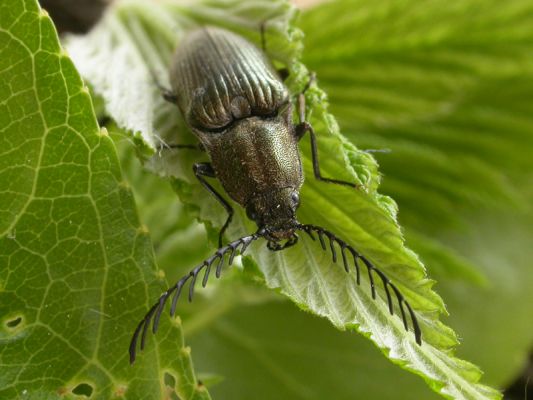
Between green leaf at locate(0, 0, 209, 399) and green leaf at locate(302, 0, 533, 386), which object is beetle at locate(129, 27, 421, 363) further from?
green leaf at locate(302, 0, 533, 386)

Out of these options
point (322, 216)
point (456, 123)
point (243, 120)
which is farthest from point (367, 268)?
point (456, 123)

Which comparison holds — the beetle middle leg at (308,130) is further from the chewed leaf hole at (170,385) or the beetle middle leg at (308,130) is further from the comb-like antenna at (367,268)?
the chewed leaf hole at (170,385)

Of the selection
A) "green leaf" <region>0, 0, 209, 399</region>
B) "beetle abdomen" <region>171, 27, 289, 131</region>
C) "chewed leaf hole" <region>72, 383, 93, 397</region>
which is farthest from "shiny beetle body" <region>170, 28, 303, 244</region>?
"chewed leaf hole" <region>72, 383, 93, 397</region>

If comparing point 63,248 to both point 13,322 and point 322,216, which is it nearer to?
point 13,322

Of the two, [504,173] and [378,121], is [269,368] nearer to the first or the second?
[378,121]

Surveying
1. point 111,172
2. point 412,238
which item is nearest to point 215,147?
point 111,172

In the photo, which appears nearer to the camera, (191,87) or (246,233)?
(246,233)
